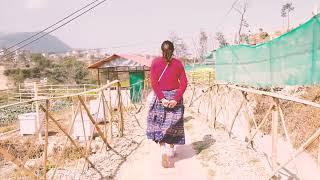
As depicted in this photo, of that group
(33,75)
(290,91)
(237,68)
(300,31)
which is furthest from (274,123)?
(33,75)

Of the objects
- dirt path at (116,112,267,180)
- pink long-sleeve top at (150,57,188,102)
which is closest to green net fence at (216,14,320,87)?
dirt path at (116,112,267,180)

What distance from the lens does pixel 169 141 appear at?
17.7 ft

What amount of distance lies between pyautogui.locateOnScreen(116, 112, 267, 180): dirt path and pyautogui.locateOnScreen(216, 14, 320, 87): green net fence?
2.84 m

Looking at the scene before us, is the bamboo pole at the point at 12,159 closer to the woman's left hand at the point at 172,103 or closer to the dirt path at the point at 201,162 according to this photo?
the dirt path at the point at 201,162

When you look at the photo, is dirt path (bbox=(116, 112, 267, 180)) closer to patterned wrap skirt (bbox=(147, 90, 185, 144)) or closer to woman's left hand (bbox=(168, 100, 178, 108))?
patterned wrap skirt (bbox=(147, 90, 185, 144))

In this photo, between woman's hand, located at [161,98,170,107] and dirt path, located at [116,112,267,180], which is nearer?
dirt path, located at [116,112,267,180]

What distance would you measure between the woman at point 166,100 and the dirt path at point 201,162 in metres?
0.30

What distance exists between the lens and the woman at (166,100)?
17.0 ft

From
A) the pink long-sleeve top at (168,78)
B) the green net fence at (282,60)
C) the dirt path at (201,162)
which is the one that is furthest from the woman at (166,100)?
the green net fence at (282,60)

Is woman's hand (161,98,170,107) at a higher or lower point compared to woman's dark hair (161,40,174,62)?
lower

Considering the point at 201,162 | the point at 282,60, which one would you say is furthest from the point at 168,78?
the point at 282,60

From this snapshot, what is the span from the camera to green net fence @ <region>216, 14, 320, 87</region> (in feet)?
27.0

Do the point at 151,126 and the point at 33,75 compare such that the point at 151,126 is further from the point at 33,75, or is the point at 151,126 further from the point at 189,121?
the point at 33,75

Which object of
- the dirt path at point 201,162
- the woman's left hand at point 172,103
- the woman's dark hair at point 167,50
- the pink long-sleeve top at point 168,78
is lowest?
the dirt path at point 201,162
